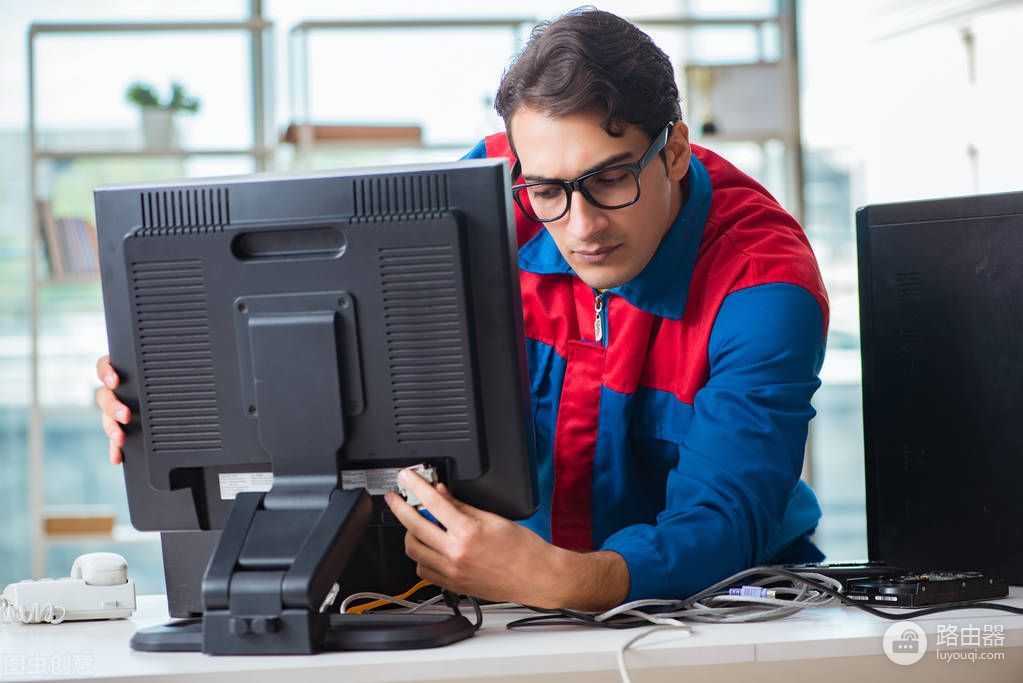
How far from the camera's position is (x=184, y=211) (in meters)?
1.16

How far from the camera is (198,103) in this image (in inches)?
149

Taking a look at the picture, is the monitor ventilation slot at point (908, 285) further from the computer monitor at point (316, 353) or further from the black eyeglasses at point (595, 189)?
the computer monitor at point (316, 353)

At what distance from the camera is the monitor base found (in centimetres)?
108

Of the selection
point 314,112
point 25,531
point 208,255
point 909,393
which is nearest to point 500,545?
point 208,255

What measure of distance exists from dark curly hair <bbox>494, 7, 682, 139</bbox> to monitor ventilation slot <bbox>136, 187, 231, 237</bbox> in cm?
41

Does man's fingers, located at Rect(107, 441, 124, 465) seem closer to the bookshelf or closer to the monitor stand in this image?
the monitor stand

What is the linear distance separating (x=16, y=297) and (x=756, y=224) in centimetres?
318

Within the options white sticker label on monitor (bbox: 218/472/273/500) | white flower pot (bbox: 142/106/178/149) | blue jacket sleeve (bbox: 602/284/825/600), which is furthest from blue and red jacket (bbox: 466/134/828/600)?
white flower pot (bbox: 142/106/178/149)

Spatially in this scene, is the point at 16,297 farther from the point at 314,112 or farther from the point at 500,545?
the point at 500,545

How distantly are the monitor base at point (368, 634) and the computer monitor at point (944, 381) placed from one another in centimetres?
61

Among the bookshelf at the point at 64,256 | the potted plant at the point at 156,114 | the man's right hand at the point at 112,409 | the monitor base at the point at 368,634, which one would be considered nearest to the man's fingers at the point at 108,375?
the man's right hand at the point at 112,409

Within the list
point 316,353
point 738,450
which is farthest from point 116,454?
point 738,450

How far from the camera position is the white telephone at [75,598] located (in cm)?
127

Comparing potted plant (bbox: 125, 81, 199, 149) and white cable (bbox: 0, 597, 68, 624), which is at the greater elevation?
potted plant (bbox: 125, 81, 199, 149)
